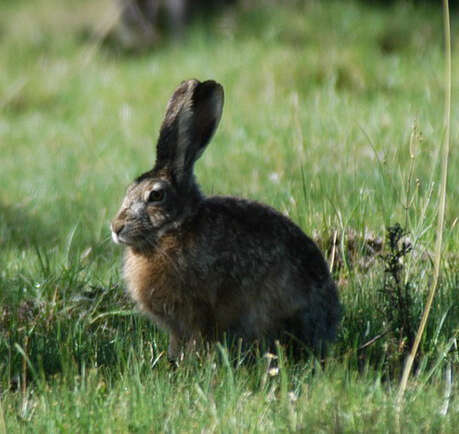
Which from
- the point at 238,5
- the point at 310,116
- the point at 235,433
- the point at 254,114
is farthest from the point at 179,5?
the point at 235,433

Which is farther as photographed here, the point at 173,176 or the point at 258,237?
the point at 173,176

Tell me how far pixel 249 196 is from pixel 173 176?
67.2 inches

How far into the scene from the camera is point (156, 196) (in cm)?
385

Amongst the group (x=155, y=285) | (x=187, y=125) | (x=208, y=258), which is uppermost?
(x=187, y=125)

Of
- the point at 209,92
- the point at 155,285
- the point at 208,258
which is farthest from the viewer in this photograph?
the point at 209,92

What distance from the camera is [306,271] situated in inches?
149

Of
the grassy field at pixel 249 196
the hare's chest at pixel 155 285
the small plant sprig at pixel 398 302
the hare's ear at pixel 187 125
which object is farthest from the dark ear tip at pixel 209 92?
the small plant sprig at pixel 398 302

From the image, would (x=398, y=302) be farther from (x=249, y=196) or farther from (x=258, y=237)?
(x=249, y=196)

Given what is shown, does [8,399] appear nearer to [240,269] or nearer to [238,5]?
[240,269]

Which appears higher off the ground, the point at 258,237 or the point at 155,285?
the point at 258,237

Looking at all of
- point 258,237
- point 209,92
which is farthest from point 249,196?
point 258,237

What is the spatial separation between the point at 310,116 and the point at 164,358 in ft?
11.7

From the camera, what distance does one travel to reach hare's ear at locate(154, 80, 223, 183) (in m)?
3.87

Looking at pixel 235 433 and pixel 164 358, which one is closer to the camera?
pixel 235 433
